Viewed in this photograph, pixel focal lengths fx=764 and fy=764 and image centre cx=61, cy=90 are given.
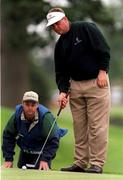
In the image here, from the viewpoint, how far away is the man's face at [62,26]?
820cm

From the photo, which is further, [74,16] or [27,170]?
[74,16]

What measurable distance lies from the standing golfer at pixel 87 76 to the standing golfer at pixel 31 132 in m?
0.26

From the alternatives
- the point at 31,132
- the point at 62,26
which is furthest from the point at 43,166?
the point at 62,26

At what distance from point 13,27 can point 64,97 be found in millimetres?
17080

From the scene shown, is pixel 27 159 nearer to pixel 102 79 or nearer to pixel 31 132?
pixel 31 132

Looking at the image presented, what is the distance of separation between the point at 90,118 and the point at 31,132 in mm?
675

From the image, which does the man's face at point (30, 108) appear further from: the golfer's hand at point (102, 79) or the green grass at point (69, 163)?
the golfer's hand at point (102, 79)

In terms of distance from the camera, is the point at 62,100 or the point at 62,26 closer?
the point at 62,26

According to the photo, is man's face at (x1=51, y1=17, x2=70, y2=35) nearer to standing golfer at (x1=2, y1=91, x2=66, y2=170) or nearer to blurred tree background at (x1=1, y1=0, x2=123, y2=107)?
standing golfer at (x1=2, y1=91, x2=66, y2=170)

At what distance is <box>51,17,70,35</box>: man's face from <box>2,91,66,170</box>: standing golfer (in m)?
0.75

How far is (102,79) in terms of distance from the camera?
816cm

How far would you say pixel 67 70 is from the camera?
846cm

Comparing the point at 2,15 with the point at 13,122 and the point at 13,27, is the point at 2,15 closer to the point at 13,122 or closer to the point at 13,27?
the point at 13,27

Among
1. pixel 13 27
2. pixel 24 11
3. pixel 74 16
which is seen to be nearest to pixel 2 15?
pixel 13 27
